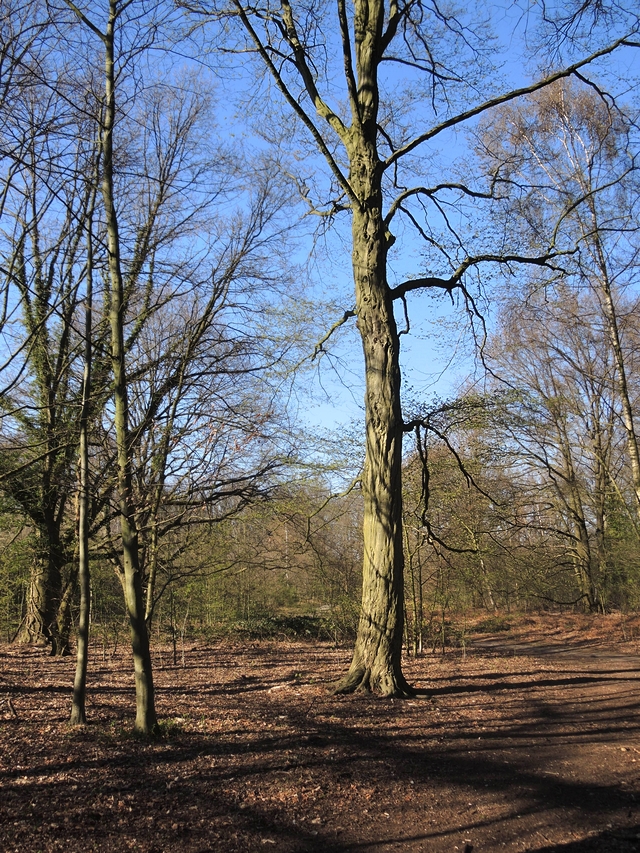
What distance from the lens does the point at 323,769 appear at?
433 cm

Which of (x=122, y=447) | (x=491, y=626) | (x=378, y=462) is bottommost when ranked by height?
(x=491, y=626)

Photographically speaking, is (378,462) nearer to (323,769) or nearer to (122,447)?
(122,447)

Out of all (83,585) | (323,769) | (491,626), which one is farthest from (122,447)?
(491,626)

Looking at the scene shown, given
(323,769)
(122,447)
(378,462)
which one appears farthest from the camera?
(378,462)

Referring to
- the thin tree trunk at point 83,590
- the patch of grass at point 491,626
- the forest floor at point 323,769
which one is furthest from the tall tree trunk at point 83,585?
the patch of grass at point 491,626

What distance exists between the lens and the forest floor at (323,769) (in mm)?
3316

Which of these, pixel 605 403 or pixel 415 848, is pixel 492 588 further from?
pixel 415 848

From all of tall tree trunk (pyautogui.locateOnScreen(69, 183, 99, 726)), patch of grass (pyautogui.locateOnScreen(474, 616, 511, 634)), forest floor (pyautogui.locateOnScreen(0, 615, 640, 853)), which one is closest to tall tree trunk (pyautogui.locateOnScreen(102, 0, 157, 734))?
tall tree trunk (pyautogui.locateOnScreen(69, 183, 99, 726))

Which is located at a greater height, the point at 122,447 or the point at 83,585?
the point at 122,447

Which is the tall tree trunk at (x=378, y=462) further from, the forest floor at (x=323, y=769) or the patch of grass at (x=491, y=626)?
the patch of grass at (x=491, y=626)

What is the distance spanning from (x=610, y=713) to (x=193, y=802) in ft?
15.6

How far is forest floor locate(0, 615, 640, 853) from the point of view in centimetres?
332

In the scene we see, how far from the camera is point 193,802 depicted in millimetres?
3676

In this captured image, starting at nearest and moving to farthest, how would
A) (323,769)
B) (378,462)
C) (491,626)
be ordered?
1. (323,769)
2. (378,462)
3. (491,626)
